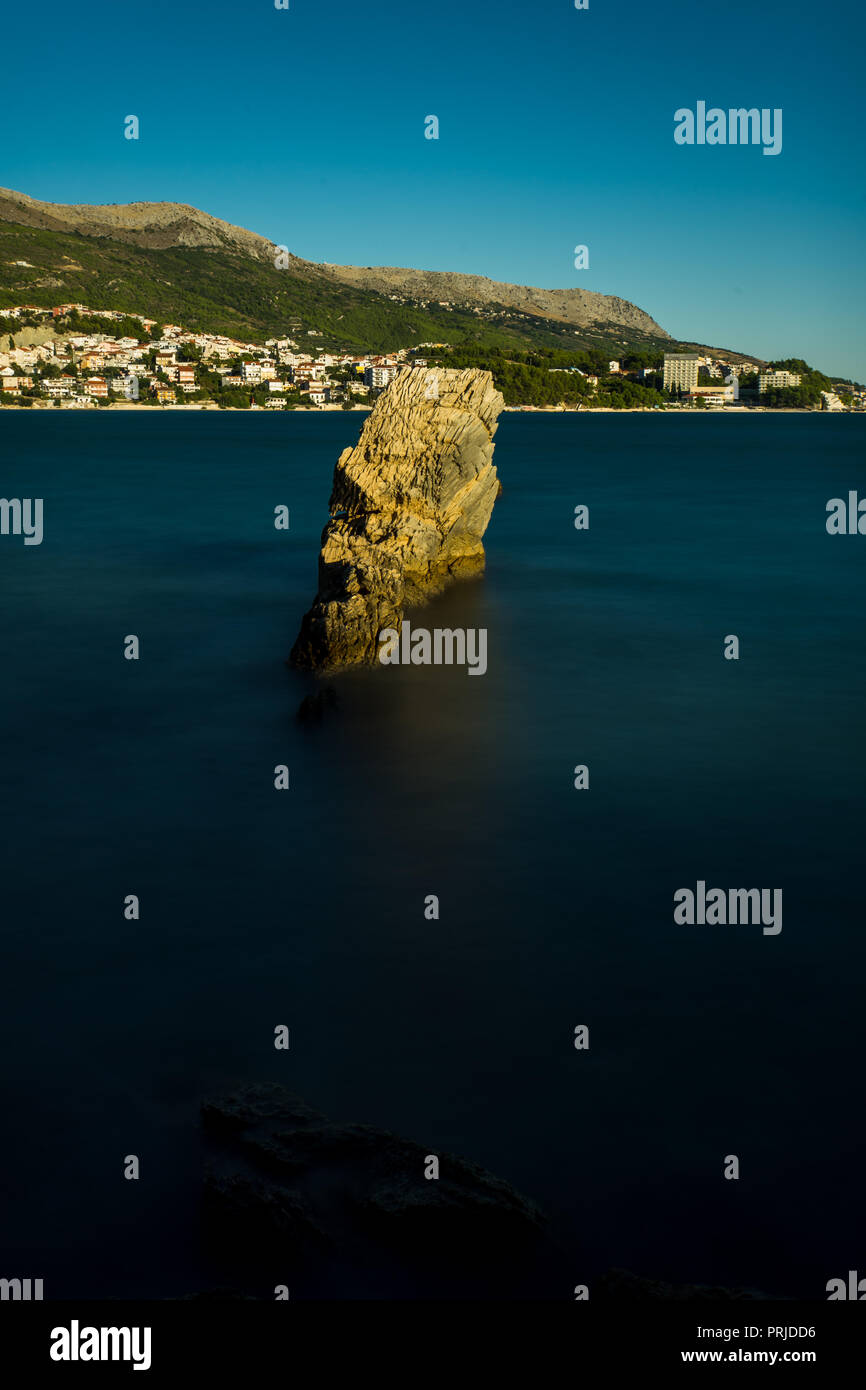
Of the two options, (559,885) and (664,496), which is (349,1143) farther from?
(664,496)

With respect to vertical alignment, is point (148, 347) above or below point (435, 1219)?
above

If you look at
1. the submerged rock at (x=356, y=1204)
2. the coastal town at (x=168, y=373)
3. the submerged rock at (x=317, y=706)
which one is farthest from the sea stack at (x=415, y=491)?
the coastal town at (x=168, y=373)

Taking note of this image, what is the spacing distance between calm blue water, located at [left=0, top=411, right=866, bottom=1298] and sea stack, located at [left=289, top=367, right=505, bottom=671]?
211cm

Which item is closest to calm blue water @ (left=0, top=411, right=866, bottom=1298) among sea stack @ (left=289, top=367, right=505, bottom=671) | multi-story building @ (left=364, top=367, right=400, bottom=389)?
sea stack @ (left=289, top=367, right=505, bottom=671)

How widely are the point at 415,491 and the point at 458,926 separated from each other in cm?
1662

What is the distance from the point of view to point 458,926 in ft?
33.8

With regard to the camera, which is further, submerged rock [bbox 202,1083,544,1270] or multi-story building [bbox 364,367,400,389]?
multi-story building [bbox 364,367,400,389]

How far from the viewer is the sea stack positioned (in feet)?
68.9

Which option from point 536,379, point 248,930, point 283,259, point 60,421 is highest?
point 536,379

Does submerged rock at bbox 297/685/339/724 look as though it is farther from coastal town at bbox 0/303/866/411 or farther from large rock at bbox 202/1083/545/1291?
coastal town at bbox 0/303/866/411

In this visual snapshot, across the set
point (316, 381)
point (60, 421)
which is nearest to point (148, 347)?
point (316, 381)

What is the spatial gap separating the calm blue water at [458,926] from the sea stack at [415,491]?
2.11 meters
